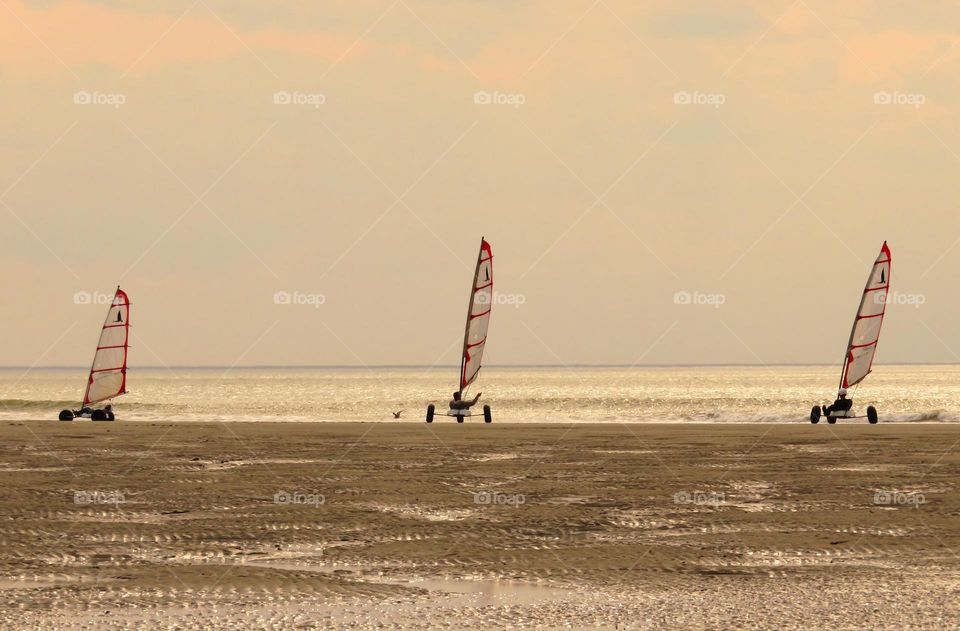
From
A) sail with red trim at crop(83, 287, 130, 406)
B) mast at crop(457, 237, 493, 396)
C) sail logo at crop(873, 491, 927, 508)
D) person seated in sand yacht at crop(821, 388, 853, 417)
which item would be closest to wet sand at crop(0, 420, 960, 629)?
sail logo at crop(873, 491, 927, 508)

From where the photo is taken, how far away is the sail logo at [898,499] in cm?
1694

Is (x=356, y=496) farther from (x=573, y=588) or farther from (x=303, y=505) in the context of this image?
(x=573, y=588)

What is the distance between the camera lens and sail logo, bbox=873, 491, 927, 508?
16938 millimetres

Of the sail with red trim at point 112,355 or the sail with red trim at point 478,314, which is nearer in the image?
the sail with red trim at point 478,314

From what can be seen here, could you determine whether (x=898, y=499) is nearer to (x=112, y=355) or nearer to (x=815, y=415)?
(x=815, y=415)

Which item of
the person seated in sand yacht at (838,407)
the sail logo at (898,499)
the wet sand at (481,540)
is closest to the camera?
the wet sand at (481,540)

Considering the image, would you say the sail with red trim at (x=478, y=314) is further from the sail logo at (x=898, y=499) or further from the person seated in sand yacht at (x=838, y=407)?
the sail logo at (x=898, y=499)

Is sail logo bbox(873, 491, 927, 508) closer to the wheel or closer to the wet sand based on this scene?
the wet sand

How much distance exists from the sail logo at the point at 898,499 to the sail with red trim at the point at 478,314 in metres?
33.9

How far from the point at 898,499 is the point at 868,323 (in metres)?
36.7

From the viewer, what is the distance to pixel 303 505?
17000 mm

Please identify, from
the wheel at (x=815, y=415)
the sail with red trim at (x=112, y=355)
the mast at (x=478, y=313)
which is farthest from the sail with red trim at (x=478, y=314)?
the sail with red trim at (x=112, y=355)

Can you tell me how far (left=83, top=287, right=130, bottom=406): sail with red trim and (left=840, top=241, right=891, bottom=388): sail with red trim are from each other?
34237mm

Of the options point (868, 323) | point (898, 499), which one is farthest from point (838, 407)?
point (898, 499)
